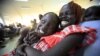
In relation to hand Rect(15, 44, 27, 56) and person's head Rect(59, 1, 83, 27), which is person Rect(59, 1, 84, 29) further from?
hand Rect(15, 44, 27, 56)

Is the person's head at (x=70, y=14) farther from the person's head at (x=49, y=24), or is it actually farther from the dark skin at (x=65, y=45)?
the dark skin at (x=65, y=45)

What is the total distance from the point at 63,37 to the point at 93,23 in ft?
0.73

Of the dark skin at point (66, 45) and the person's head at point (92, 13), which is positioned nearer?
the dark skin at point (66, 45)

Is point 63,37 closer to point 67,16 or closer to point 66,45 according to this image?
point 66,45

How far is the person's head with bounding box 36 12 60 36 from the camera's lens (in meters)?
0.95

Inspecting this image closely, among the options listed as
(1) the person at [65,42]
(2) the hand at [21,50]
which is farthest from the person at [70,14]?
(2) the hand at [21,50]

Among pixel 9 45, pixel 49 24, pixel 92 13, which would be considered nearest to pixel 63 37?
pixel 49 24

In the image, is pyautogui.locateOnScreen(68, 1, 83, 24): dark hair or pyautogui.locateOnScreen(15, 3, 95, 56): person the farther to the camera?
pyautogui.locateOnScreen(68, 1, 83, 24): dark hair

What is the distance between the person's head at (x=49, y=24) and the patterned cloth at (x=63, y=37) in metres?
0.04

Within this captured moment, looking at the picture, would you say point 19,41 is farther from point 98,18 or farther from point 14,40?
point 98,18

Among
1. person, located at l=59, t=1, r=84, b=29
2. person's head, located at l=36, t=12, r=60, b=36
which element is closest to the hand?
person's head, located at l=36, t=12, r=60, b=36

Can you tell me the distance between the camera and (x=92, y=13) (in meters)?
0.94

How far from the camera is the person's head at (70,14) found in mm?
969

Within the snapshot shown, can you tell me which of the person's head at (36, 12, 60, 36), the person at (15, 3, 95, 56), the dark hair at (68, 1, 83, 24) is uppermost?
the dark hair at (68, 1, 83, 24)
